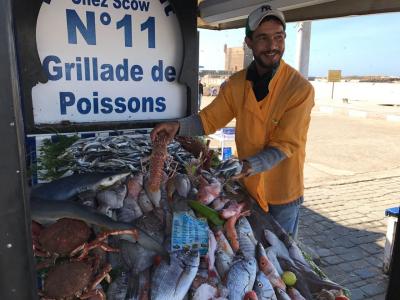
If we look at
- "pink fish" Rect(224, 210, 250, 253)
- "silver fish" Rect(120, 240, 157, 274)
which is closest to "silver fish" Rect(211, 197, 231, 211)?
"pink fish" Rect(224, 210, 250, 253)

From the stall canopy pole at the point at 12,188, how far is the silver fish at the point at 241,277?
1179mm

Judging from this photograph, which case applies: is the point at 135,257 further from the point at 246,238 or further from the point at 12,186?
the point at 12,186

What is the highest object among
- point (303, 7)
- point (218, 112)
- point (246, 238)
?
point (303, 7)

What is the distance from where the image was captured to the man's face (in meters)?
2.64

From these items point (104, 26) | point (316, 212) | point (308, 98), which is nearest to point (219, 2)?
A: point (104, 26)

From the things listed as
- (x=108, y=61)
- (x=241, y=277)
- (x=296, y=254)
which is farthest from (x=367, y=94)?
(x=241, y=277)

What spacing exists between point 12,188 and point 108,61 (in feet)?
9.60

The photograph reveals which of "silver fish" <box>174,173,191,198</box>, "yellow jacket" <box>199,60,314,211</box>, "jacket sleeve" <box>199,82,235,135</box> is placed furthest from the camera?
"jacket sleeve" <box>199,82,235,135</box>

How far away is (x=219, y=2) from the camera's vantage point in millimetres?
4340

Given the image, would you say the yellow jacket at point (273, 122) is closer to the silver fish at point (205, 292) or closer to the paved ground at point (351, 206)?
the silver fish at point (205, 292)

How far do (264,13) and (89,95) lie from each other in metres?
2.00

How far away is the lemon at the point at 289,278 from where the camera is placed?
2.19 meters

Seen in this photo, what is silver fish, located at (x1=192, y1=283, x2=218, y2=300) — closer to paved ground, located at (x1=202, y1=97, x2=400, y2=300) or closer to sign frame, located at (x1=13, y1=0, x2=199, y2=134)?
sign frame, located at (x1=13, y1=0, x2=199, y2=134)

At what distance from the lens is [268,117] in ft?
8.81
